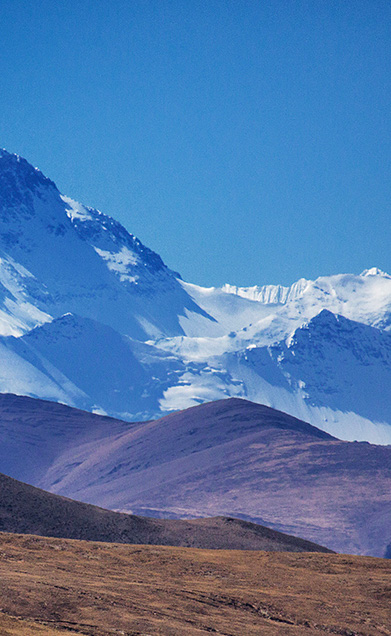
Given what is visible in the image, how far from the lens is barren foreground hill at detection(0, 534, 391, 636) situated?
3303 centimetres

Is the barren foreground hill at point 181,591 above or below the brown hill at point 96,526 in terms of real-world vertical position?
below

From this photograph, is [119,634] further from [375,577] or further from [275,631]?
[375,577]

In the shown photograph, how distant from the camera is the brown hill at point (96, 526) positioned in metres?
71.1

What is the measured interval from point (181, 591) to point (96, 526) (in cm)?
3363

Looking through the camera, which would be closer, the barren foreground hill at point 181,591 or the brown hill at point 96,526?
the barren foreground hill at point 181,591

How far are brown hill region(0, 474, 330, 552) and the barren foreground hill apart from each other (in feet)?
52.4

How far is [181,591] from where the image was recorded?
41219 millimetres

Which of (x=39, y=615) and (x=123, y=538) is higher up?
(x=123, y=538)

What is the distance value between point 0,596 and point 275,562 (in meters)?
25.8

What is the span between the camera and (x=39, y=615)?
3197 centimetres

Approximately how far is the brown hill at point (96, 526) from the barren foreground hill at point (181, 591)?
52.4 feet

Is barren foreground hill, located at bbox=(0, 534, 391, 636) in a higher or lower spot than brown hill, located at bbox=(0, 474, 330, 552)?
lower

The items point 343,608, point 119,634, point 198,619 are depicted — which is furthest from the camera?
point 343,608

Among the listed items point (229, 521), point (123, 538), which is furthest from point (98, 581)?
point (229, 521)
